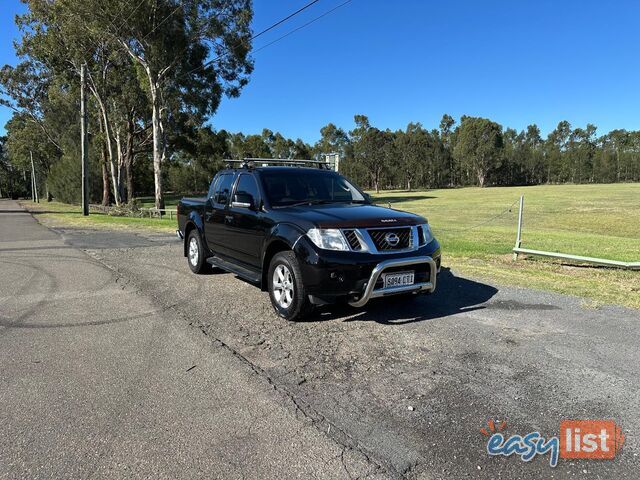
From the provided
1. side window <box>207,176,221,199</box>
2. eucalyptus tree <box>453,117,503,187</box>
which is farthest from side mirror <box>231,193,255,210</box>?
eucalyptus tree <box>453,117,503,187</box>

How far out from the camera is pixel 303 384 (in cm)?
382

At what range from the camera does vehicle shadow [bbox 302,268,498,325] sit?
555 cm

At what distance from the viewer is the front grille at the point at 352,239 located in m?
5.04

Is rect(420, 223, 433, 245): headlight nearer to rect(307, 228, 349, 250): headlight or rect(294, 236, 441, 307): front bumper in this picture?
rect(294, 236, 441, 307): front bumper

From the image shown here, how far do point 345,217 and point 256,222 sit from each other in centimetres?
144

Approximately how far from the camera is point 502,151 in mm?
100375

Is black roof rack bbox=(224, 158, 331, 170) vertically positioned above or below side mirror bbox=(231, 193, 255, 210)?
above

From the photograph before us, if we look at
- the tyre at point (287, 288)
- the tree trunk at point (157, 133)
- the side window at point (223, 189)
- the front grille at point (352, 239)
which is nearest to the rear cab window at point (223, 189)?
the side window at point (223, 189)

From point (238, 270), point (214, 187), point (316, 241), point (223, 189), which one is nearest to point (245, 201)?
point (238, 270)

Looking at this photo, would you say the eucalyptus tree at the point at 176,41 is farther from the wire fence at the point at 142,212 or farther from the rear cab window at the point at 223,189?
the rear cab window at the point at 223,189

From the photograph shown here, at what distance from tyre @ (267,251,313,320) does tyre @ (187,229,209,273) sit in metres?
2.65

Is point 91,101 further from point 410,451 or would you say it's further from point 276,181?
point 410,451

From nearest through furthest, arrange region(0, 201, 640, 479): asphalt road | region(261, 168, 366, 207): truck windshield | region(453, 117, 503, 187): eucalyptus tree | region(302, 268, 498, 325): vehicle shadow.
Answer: region(0, 201, 640, 479): asphalt road < region(302, 268, 498, 325): vehicle shadow < region(261, 168, 366, 207): truck windshield < region(453, 117, 503, 187): eucalyptus tree

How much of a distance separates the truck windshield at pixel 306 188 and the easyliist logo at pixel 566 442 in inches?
153
